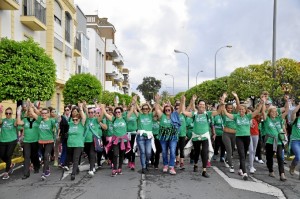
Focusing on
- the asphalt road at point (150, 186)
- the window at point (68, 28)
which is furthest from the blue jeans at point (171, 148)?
the window at point (68, 28)

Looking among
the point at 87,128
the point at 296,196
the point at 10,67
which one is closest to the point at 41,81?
the point at 10,67

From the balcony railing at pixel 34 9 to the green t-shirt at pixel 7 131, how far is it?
13.8 metres

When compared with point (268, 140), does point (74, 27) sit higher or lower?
higher

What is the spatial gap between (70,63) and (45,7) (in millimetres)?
7242

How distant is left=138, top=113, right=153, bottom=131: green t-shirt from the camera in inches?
384

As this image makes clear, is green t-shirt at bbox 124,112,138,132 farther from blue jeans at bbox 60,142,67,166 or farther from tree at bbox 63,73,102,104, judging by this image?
tree at bbox 63,73,102,104

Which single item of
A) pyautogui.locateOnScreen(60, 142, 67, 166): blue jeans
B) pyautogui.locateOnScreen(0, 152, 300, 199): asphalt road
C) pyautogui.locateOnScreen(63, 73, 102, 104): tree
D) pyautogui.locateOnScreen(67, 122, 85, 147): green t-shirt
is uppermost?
pyautogui.locateOnScreen(63, 73, 102, 104): tree

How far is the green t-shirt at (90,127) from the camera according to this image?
9430mm

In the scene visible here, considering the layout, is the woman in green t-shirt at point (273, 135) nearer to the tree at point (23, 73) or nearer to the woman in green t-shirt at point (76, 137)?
the woman in green t-shirt at point (76, 137)

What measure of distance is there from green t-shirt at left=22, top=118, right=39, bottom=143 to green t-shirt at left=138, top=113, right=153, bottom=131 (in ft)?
7.98

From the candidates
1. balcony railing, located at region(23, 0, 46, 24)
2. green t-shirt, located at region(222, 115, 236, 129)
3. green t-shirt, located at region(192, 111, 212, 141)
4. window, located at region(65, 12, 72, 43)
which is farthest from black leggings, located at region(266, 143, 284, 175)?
window, located at region(65, 12, 72, 43)

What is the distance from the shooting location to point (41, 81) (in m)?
14.8

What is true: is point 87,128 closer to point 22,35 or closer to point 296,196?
point 296,196

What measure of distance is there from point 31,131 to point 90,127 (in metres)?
1.35
